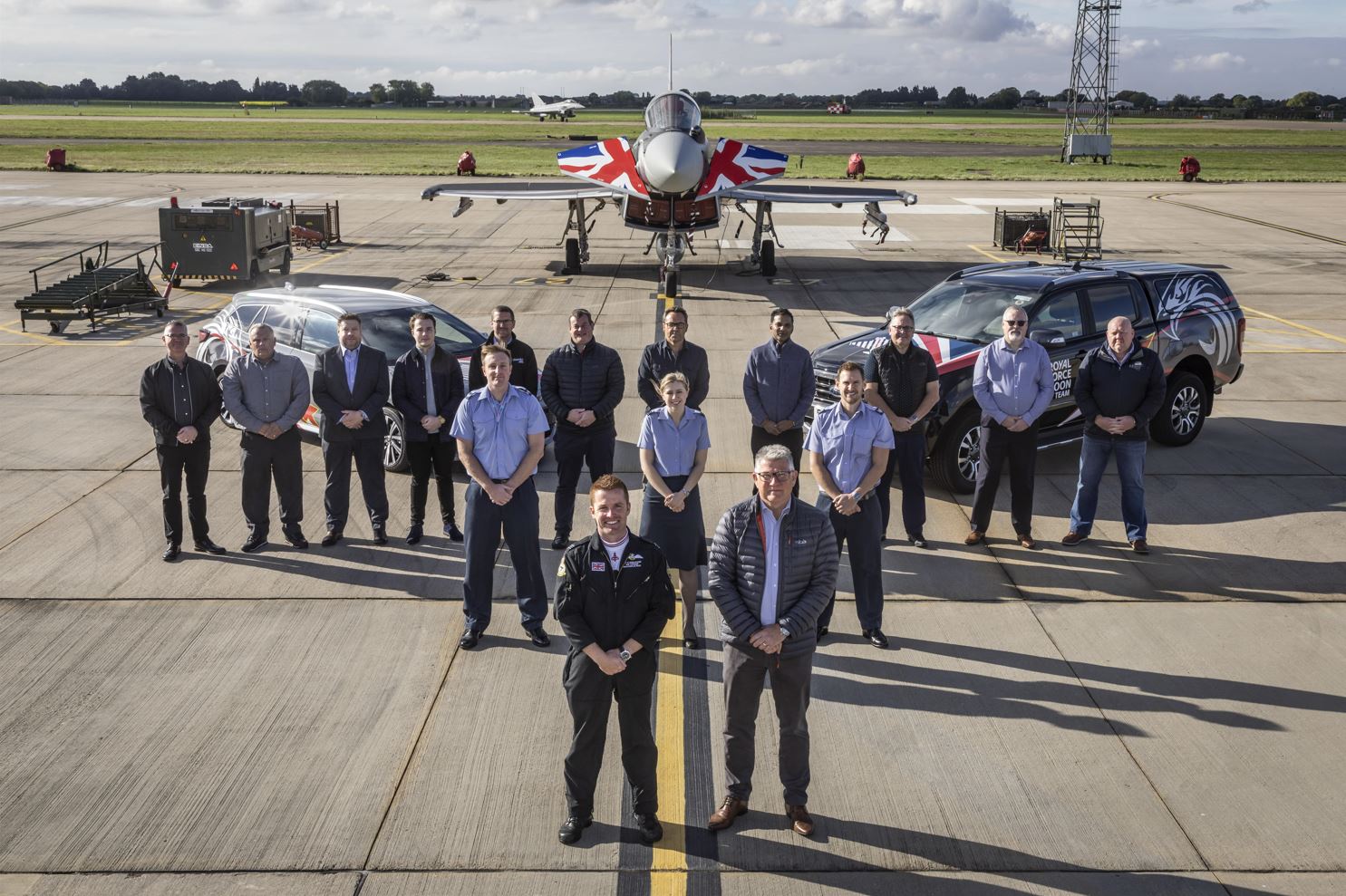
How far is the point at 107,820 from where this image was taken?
5.29 metres

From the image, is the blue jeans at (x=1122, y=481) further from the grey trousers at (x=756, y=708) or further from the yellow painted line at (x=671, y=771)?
the grey trousers at (x=756, y=708)

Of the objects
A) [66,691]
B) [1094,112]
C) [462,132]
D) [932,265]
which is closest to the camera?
[66,691]

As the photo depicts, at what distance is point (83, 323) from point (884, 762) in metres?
17.4

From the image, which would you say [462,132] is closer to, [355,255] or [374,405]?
[355,255]

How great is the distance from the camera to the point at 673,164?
2016 centimetres

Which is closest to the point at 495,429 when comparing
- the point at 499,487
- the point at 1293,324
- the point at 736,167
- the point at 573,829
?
the point at 499,487

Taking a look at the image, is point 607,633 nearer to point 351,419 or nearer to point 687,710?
point 687,710

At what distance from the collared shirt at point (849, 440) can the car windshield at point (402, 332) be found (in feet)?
16.1

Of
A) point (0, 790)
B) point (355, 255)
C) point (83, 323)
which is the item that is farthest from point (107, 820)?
point (355, 255)

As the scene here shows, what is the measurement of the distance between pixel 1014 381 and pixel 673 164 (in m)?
12.7

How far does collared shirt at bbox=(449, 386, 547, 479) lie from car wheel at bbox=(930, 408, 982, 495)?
4.47m

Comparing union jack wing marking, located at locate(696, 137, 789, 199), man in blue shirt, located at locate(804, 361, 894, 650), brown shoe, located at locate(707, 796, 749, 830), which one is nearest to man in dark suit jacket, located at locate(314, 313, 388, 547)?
man in blue shirt, located at locate(804, 361, 894, 650)

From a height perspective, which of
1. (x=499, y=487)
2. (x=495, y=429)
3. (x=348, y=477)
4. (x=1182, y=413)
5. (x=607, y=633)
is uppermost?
(x=495, y=429)

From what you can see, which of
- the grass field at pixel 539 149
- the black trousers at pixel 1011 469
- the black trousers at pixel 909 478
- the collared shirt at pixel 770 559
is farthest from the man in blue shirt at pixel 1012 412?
the grass field at pixel 539 149
